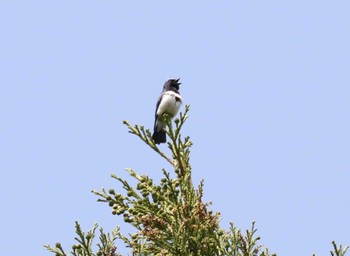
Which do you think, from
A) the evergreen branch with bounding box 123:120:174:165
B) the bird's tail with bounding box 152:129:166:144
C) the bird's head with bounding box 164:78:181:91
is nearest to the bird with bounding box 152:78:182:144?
the bird's tail with bounding box 152:129:166:144

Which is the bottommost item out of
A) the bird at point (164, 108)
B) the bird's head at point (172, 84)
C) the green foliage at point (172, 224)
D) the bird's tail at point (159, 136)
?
the green foliage at point (172, 224)

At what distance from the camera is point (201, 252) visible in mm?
6324

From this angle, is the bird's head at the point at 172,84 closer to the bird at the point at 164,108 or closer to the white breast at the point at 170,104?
the bird at the point at 164,108

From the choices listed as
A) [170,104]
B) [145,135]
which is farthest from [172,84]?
[145,135]

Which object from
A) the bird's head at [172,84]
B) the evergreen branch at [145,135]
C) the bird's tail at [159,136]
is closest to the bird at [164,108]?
the bird's tail at [159,136]

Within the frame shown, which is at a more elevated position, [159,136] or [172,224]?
[159,136]

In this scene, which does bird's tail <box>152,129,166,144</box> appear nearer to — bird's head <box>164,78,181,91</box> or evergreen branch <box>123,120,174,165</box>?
bird's head <box>164,78,181,91</box>

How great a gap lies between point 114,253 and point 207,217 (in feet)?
4.21

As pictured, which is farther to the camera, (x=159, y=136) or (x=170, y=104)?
(x=159, y=136)

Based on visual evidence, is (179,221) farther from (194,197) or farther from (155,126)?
(155,126)

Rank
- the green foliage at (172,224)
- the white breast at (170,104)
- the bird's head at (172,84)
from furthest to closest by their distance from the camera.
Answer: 1. the bird's head at (172,84)
2. the white breast at (170,104)
3. the green foliage at (172,224)

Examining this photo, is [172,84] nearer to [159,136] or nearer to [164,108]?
[164,108]

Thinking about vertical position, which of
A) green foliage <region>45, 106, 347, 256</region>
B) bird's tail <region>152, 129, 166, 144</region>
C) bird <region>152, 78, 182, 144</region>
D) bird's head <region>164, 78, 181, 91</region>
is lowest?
green foliage <region>45, 106, 347, 256</region>

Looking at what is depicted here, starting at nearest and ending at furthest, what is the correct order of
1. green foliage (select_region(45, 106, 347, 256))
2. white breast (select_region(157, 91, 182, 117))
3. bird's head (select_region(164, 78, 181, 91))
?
green foliage (select_region(45, 106, 347, 256)), white breast (select_region(157, 91, 182, 117)), bird's head (select_region(164, 78, 181, 91))
